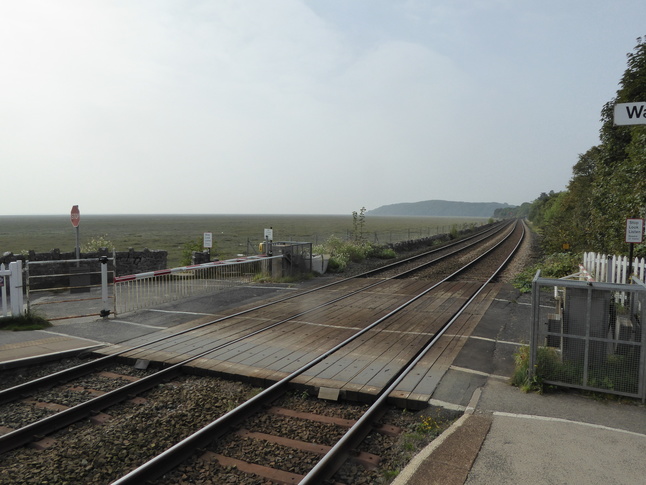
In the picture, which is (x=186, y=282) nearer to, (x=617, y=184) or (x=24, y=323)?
(x=24, y=323)

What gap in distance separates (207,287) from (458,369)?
9238mm

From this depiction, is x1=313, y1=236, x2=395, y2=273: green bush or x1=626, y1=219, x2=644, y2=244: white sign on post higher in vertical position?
x1=626, y1=219, x2=644, y2=244: white sign on post

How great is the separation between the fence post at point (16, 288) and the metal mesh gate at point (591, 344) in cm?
940

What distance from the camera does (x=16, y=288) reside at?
924cm

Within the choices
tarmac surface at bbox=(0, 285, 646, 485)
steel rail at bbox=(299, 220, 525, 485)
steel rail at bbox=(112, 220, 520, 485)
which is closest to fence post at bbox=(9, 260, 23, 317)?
tarmac surface at bbox=(0, 285, 646, 485)

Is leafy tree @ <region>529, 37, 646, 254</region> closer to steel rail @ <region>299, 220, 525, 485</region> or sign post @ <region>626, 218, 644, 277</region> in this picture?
sign post @ <region>626, 218, 644, 277</region>

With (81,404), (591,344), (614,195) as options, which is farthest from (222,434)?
(614,195)

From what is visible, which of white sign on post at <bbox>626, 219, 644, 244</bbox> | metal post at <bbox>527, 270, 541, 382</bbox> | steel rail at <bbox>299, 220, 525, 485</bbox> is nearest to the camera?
steel rail at <bbox>299, 220, 525, 485</bbox>

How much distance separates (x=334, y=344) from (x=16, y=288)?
660cm

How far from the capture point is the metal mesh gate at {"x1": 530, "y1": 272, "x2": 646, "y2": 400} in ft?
18.2

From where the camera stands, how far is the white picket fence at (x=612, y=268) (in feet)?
29.8

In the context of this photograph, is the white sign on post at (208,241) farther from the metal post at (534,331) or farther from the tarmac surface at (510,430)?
the metal post at (534,331)

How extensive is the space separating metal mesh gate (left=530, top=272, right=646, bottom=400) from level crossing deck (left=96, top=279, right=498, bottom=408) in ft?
4.74

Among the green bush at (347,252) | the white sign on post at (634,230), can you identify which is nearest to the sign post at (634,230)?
the white sign on post at (634,230)
